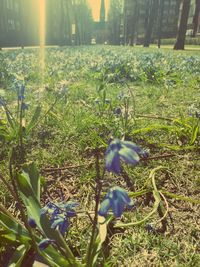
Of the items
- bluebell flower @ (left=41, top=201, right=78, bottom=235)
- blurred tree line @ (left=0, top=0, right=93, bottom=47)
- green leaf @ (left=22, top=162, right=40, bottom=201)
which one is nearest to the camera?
bluebell flower @ (left=41, top=201, right=78, bottom=235)

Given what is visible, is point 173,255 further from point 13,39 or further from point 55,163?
point 13,39

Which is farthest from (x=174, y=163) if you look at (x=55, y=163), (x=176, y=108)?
(x=176, y=108)

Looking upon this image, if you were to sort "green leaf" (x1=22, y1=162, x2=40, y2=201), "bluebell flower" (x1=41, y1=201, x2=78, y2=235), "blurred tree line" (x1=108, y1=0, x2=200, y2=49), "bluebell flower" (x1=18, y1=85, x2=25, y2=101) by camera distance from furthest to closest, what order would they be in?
"blurred tree line" (x1=108, y1=0, x2=200, y2=49) < "bluebell flower" (x1=18, y1=85, x2=25, y2=101) < "green leaf" (x1=22, y1=162, x2=40, y2=201) < "bluebell flower" (x1=41, y1=201, x2=78, y2=235)

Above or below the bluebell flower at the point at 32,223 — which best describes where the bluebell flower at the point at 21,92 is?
above

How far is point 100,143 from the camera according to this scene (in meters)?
3.60

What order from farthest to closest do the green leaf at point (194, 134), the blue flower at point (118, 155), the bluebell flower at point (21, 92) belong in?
the green leaf at point (194, 134) → the bluebell flower at point (21, 92) → the blue flower at point (118, 155)

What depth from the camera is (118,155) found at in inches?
46.6

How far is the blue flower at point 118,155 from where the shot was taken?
1.16 meters

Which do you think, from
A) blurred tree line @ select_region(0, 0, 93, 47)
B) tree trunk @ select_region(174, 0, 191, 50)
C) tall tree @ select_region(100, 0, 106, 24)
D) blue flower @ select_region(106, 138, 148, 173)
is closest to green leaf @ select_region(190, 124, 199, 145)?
blue flower @ select_region(106, 138, 148, 173)

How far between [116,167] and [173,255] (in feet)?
3.66

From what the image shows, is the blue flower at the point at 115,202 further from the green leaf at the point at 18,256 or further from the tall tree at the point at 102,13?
the tall tree at the point at 102,13

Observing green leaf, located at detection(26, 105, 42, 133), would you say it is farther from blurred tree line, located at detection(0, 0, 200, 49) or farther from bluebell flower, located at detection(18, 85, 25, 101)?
blurred tree line, located at detection(0, 0, 200, 49)

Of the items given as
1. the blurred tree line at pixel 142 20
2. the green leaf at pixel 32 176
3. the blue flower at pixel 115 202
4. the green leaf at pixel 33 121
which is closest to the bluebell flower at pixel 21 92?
the green leaf at pixel 33 121

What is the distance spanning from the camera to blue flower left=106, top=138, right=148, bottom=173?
3.82 ft
